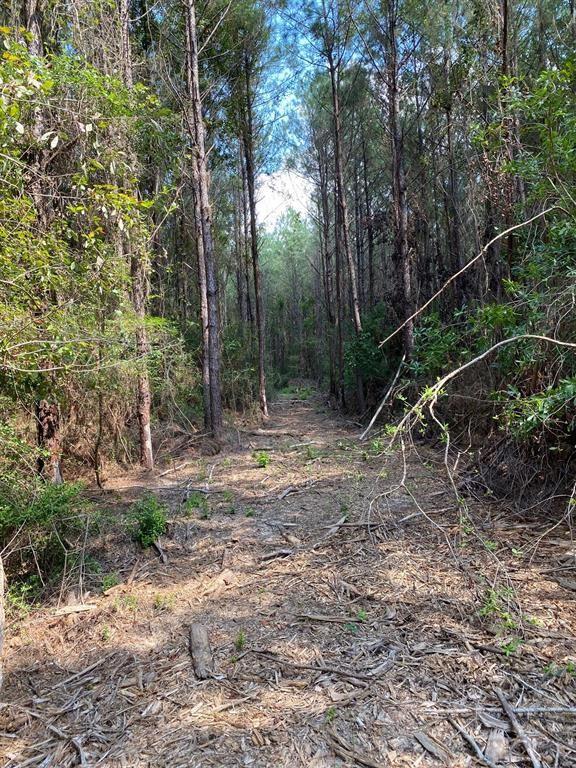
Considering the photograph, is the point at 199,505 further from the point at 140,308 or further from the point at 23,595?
the point at 140,308

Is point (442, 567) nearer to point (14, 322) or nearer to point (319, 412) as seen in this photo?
point (14, 322)

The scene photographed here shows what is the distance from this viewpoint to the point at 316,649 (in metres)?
3.06

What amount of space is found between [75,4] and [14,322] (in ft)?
16.2

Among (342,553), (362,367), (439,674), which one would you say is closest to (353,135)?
(362,367)

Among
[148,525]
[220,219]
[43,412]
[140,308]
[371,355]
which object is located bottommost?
[148,525]

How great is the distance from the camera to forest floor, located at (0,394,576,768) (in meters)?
2.35

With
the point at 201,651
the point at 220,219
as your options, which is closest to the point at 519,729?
the point at 201,651

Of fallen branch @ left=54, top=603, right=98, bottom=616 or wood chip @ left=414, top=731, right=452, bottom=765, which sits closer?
wood chip @ left=414, top=731, right=452, bottom=765

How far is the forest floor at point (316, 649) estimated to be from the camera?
92.7 inches

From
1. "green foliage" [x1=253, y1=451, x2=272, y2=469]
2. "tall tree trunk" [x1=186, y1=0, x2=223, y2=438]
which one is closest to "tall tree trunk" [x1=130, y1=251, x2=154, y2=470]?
"tall tree trunk" [x1=186, y1=0, x2=223, y2=438]

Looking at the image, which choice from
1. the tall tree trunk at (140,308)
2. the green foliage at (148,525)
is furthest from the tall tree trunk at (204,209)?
the green foliage at (148,525)

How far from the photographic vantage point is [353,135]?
15258mm

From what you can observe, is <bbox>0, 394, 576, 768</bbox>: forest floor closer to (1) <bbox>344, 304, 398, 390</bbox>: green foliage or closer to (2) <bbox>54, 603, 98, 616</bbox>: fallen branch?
(2) <bbox>54, 603, 98, 616</bbox>: fallen branch

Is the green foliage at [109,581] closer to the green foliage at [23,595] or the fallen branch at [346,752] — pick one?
the green foliage at [23,595]
